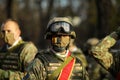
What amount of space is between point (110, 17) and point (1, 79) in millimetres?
13225

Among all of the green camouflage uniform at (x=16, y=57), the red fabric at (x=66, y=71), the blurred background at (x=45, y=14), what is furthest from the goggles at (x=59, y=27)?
the blurred background at (x=45, y=14)

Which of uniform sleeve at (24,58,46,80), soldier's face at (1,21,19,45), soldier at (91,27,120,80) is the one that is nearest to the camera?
uniform sleeve at (24,58,46,80)

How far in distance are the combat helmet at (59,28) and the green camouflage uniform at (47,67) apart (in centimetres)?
26

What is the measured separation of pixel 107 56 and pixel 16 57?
1.89 metres

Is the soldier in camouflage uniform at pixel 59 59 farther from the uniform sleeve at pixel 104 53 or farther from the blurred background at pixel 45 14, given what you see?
the blurred background at pixel 45 14

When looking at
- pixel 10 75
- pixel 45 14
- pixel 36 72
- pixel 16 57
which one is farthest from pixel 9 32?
pixel 45 14

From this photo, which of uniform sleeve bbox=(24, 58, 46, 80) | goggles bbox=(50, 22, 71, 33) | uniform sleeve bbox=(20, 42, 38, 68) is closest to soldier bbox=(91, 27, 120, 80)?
goggles bbox=(50, 22, 71, 33)

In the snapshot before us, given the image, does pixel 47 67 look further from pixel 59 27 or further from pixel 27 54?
pixel 27 54

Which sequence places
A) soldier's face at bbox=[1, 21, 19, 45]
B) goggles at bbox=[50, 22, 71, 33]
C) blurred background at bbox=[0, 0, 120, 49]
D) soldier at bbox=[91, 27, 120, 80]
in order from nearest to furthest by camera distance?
goggles at bbox=[50, 22, 71, 33] → soldier at bbox=[91, 27, 120, 80] → soldier's face at bbox=[1, 21, 19, 45] → blurred background at bbox=[0, 0, 120, 49]

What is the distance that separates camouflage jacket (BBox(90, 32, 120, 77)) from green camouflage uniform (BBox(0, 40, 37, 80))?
143 cm

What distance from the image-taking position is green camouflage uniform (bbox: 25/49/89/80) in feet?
25.3

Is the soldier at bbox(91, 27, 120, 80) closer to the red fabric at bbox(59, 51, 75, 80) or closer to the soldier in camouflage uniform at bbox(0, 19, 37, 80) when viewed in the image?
the red fabric at bbox(59, 51, 75, 80)

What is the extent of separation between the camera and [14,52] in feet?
32.3

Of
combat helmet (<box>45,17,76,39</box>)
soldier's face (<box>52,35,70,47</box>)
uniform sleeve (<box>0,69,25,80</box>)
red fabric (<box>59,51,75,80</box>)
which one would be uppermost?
combat helmet (<box>45,17,76,39</box>)
